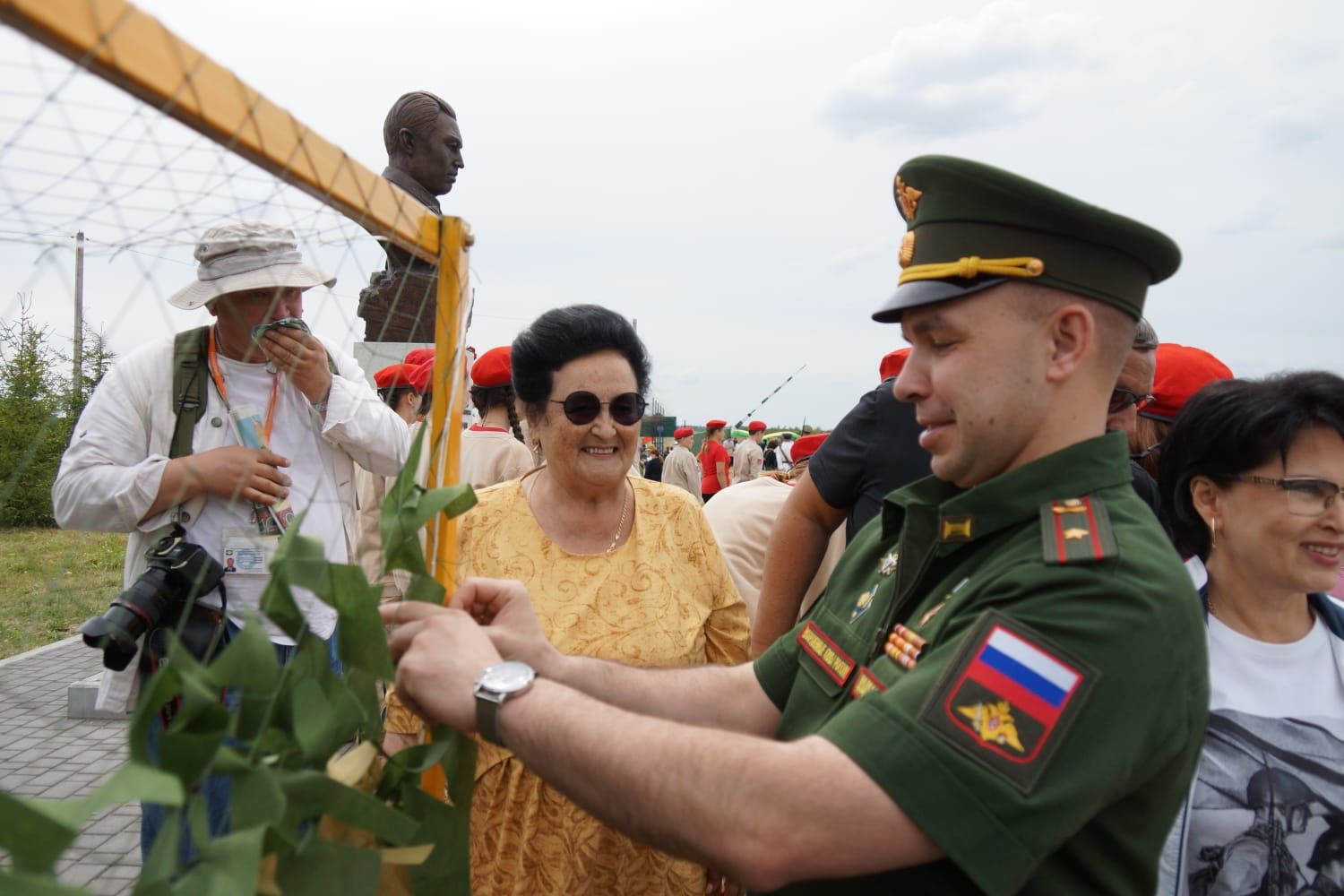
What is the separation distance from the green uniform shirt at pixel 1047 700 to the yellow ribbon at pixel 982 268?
29cm

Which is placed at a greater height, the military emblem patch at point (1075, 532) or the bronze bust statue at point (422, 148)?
the bronze bust statue at point (422, 148)

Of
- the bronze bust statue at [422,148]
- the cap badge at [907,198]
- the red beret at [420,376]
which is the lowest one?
the red beret at [420,376]

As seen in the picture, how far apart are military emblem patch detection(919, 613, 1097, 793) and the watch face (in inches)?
22.7

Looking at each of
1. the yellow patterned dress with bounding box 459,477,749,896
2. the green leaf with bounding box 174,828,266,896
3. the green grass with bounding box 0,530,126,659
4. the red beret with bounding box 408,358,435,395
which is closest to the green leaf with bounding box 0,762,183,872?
the green leaf with bounding box 174,828,266,896

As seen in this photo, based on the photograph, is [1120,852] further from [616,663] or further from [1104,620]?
[616,663]

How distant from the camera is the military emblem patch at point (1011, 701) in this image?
1.20 meters

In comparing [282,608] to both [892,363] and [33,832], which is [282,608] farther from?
[892,363]

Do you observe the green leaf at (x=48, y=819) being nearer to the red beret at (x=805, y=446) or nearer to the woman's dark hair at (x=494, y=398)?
the woman's dark hair at (x=494, y=398)

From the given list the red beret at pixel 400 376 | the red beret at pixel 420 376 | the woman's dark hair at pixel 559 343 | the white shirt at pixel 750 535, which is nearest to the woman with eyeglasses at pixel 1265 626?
the white shirt at pixel 750 535

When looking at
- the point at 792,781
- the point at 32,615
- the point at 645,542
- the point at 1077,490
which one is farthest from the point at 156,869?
the point at 645,542

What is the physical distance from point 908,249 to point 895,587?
24.1 inches

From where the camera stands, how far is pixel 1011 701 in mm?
1229

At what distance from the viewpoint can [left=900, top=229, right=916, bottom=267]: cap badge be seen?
171cm

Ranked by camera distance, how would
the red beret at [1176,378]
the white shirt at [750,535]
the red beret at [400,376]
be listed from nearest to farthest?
1. the red beret at [1176,378]
2. the white shirt at [750,535]
3. the red beret at [400,376]
